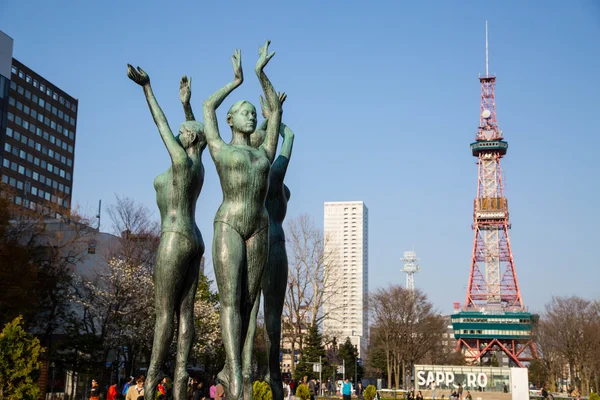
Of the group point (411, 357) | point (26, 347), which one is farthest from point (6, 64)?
point (26, 347)

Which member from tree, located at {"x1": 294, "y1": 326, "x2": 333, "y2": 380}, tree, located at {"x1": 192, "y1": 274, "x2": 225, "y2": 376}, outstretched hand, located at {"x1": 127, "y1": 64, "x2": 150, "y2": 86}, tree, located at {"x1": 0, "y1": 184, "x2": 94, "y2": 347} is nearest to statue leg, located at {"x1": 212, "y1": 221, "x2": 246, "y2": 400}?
outstretched hand, located at {"x1": 127, "y1": 64, "x2": 150, "y2": 86}

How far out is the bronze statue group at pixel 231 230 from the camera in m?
7.70

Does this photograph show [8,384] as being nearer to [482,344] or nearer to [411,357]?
[411,357]

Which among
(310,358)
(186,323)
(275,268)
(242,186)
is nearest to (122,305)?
(310,358)

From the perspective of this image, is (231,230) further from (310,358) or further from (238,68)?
(310,358)

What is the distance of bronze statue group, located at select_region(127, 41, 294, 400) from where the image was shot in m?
7.70

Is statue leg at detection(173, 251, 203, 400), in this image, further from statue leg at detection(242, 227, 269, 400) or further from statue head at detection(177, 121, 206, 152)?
statue head at detection(177, 121, 206, 152)

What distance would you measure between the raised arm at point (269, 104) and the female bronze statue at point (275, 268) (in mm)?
493

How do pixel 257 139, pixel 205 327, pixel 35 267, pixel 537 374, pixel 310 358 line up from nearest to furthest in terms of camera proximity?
1. pixel 257 139
2. pixel 35 267
3. pixel 205 327
4. pixel 310 358
5. pixel 537 374

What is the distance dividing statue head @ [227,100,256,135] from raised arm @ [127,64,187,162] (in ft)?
2.60

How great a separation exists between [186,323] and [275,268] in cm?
132

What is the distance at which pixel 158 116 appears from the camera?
28.7 ft

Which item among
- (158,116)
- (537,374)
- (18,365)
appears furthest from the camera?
(537,374)

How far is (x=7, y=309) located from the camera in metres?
28.6
